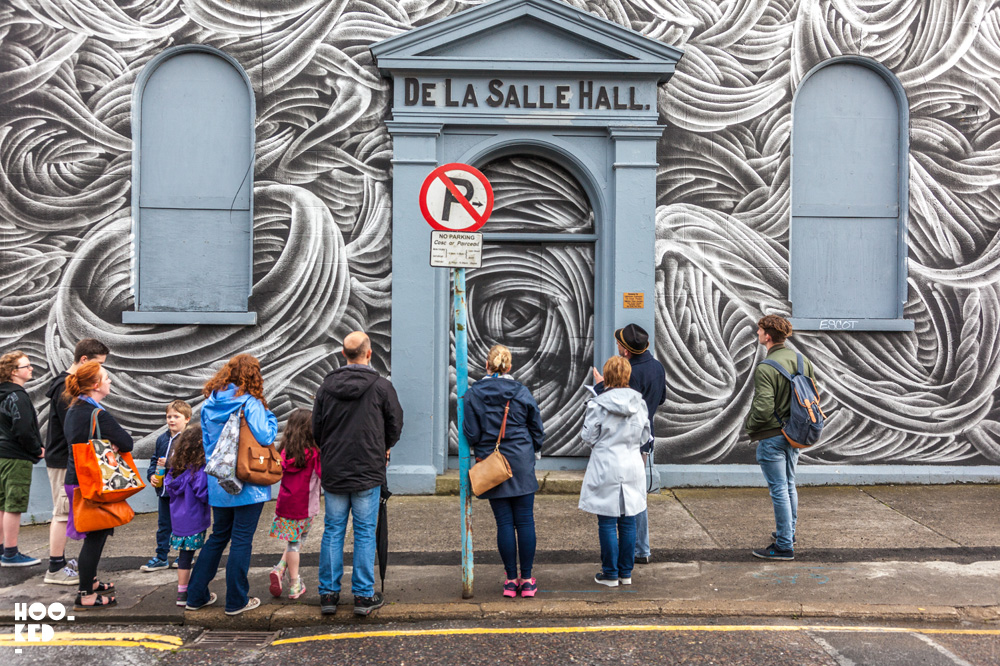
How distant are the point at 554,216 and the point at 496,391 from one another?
4.01m

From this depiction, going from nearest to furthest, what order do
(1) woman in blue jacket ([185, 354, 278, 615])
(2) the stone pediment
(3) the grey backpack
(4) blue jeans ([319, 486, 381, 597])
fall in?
(3) the grey backpack, (1) woman in blue jacket ([185, 354, 278, 615]), (4) blue jeans ([319, 486, 381, 597]), (2) the stone pediment

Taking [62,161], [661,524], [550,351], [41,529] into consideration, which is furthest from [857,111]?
[41,529]

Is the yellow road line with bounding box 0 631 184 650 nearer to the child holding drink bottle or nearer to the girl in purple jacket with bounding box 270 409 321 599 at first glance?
the girl in purple jacket with bounding box 270 409 321 599

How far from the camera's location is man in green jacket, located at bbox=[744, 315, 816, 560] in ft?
20.3

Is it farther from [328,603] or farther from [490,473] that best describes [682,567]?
[328,603]

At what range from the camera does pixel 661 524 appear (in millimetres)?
7203

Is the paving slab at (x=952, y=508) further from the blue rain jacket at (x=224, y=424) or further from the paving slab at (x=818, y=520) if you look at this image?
the blue rain jacket at (x=224, y=424)

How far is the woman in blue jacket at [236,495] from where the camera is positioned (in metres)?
5.02

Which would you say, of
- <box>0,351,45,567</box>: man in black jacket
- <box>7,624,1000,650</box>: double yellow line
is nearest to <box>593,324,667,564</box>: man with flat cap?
<box>7,624,1000,650</box>: double yellow line

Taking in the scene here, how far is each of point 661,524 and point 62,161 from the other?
7.49 metres

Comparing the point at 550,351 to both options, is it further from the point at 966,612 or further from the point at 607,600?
the point at 966,612

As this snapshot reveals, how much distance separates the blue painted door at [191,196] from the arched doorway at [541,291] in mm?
2722

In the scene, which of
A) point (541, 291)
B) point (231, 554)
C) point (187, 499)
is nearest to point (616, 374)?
point (231, 554)

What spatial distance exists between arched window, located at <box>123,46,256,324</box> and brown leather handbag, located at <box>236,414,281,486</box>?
3.89m
